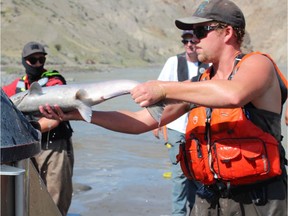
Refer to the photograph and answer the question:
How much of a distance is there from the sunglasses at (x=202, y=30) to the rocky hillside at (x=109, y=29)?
34.9 m

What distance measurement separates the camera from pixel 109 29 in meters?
65.4

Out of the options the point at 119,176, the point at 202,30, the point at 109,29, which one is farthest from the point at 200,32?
the point at 109,29

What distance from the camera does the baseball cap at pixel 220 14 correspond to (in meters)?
3.29

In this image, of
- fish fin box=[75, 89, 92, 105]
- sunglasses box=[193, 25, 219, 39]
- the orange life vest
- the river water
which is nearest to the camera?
the orange life vest

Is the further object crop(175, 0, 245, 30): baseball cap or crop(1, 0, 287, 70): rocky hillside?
crop(1, 0, 287, 70): rocky hillside

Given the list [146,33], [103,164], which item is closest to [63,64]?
[146,33]

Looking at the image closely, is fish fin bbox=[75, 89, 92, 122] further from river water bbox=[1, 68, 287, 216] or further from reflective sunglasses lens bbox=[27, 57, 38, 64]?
river water bbox=[1, 68, 287, 216]

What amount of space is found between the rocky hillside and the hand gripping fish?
1341 inches

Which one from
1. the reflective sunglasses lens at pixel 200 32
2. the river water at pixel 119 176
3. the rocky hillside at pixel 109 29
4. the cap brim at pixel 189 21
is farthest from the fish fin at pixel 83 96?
the rocky hillside at pixel 109 29

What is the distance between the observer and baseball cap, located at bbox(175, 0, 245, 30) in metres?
3.29

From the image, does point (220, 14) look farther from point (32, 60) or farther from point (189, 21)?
point (32, 60)

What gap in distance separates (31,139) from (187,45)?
4130 millimetres

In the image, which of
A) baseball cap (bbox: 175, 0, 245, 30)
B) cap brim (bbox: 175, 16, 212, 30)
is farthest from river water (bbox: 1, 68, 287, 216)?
baseball cap (bbox: 175, 0, 245, 30)

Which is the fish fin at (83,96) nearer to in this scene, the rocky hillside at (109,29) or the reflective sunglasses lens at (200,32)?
the reflective sunglasses lens at (200,32)
